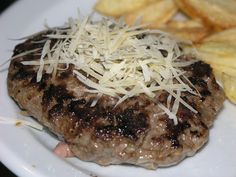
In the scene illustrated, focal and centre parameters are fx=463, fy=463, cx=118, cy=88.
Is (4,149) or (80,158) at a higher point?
(4,149)

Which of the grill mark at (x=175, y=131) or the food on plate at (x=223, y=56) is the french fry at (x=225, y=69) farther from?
the grill mark at (x=175, y=131)

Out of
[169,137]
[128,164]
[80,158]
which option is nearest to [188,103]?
[169,137]

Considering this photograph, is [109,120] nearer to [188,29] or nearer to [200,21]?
[188,29]

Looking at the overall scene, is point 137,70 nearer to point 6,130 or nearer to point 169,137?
point 169,137

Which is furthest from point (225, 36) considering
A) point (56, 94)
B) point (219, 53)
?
point (56, 94)

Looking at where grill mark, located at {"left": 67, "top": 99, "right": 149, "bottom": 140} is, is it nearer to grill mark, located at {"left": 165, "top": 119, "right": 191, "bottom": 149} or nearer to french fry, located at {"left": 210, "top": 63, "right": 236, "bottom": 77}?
grill mark, located at {"left": 165, "top": 119, "right": 191, "bottom": 149}

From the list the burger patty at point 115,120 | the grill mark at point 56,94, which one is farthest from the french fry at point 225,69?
the grill mark at point 56,94

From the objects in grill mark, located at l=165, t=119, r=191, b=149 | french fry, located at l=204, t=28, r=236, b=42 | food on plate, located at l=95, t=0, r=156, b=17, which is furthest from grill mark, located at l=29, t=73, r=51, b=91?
french fry, located at l=204, t=28, r=236, b=42
